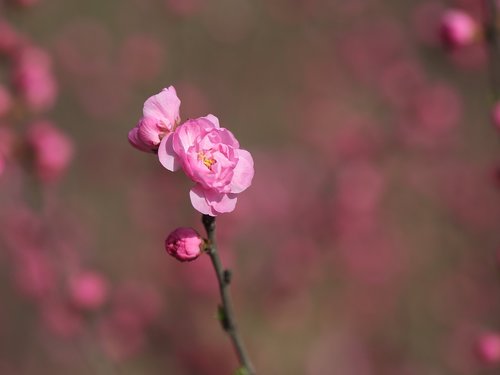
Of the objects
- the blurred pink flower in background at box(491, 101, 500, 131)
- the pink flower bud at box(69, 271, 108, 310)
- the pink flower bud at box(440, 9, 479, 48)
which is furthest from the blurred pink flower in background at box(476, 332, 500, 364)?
the pink flower bud at box(69, 271, 108, 310)

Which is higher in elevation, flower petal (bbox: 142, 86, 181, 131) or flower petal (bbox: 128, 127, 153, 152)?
flower petal (bbox: 142, 86, 181, 131)

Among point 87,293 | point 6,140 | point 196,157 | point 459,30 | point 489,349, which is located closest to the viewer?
point 196,157

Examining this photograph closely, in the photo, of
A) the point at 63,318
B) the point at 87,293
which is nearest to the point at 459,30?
the point at 87,293

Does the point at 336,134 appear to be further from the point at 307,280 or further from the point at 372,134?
the point at 307,280

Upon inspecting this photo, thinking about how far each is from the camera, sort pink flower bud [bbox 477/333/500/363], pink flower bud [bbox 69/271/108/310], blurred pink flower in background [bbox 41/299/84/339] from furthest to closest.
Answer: blurred pink flower in background [bbox 41/299/84/339]
pink flower bud [bbox 69/271/108/310]
pink flower bud [bbox 477/333/500/363]

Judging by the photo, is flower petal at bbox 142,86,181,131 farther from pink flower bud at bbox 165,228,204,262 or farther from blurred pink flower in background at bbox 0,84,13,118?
blurred pink flower in background at bbox 0,84,13,118

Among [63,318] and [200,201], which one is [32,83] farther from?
[200,201]

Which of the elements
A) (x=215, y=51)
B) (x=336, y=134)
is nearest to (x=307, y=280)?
(x=336, y=134)
